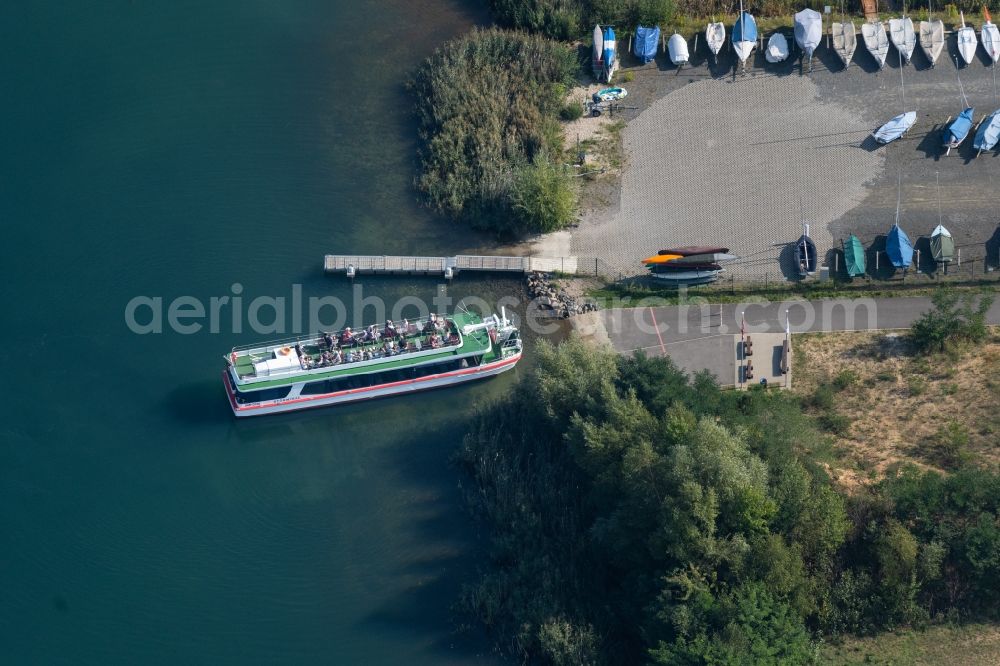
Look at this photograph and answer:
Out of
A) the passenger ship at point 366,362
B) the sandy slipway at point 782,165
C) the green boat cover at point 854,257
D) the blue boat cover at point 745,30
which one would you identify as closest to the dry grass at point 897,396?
the green boat cover at point 854,257

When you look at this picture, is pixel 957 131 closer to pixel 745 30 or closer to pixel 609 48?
pixel 745 30

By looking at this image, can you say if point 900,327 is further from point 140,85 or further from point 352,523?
point 140,85

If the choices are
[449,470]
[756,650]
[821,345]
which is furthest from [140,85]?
[756,650]

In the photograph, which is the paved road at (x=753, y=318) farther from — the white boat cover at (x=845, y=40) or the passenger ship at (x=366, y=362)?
the white boat cover at (x=845, y=40)

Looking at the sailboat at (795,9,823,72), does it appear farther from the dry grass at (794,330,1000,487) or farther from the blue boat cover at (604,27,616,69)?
the dry grass at (794,330,1000,487)

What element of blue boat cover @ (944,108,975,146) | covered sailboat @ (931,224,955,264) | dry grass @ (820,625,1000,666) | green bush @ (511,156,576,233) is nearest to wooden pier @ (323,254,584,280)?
green bush @ (511,156,576,233)

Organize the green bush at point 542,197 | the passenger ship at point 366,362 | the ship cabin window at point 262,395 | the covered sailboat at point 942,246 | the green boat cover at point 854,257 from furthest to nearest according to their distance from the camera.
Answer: the green bush at point 542,197 < the green boat cover at point 854,257 < the covered sailboat at point 942,246 < the passenger ship at point 366,362 < the ship cabin window at point 262,395
